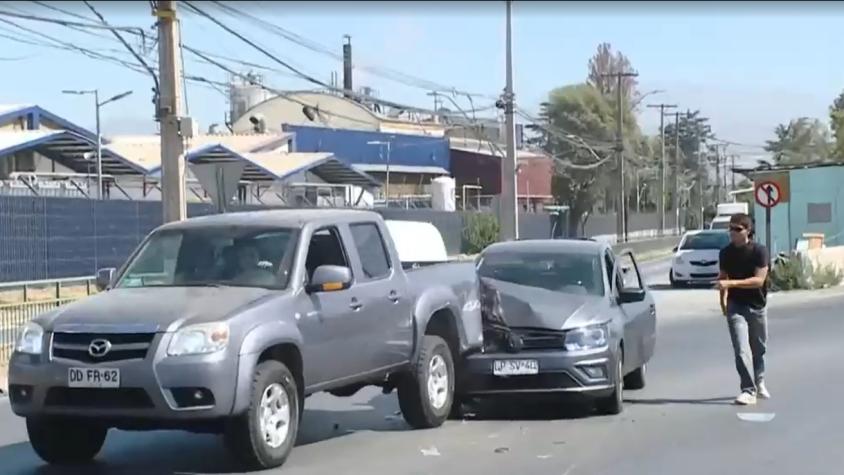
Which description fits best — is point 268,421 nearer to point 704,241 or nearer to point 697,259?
point 697,259

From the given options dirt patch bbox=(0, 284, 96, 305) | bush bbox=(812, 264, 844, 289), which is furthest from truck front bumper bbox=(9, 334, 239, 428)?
bush bbox=(812, 264, 844, 289)

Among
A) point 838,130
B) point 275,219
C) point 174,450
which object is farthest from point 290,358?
point 838,130

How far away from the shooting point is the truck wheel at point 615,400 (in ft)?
38.9

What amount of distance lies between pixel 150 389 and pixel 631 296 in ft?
Answer: 18.7

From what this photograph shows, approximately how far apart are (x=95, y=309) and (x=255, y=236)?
1.47 meters

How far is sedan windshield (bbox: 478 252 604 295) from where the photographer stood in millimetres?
12852

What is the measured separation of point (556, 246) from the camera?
44.3 ft

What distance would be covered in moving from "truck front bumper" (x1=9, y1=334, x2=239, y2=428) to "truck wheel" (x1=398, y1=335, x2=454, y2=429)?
263cm

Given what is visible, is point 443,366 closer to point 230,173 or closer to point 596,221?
point 230,173

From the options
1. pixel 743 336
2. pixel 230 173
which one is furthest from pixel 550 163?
pixel 743 336

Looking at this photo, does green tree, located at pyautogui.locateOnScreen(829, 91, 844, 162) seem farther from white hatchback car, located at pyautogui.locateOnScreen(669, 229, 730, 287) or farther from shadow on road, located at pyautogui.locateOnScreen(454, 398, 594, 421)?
shadow on road, located at pyautogui.locateOnScreen(454, 398, 594, 421)

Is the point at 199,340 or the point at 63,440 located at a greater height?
the point at 199,340

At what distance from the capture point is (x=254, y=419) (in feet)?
28.9

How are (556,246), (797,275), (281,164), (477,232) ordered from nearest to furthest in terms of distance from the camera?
(556,246), (797,275), (281,164), (477,232)
